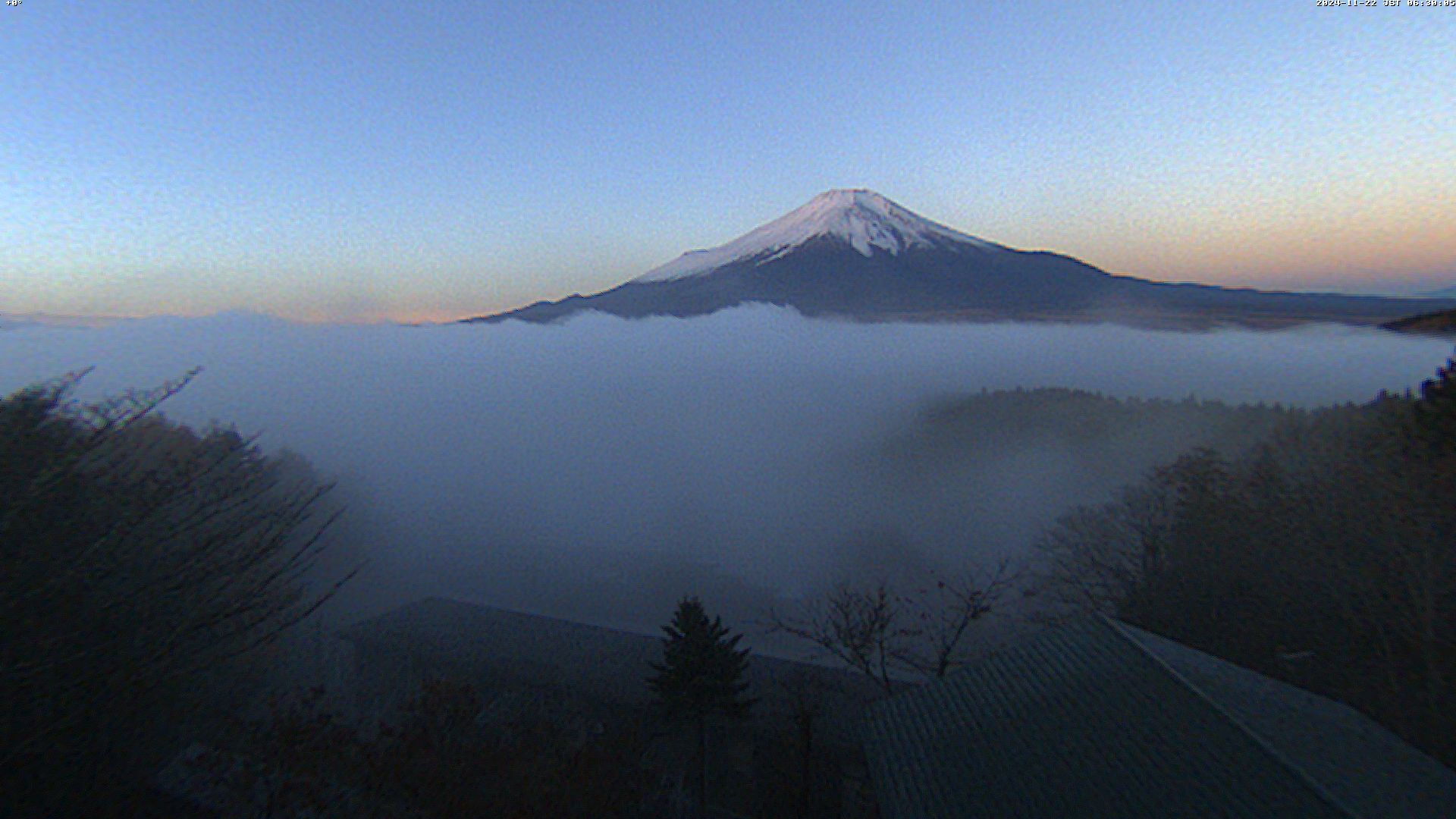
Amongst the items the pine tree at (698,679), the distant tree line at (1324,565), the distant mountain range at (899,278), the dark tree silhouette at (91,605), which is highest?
the distant mountain range at (899,278)

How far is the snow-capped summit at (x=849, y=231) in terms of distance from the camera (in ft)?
307

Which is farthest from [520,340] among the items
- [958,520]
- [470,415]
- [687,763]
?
[687,763]

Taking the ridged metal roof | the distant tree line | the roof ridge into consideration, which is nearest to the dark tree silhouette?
the ridged metal roof

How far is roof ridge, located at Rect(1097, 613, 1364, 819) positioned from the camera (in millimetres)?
5402

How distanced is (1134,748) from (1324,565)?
10.9 meters

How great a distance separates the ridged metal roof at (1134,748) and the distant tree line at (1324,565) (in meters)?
4.81

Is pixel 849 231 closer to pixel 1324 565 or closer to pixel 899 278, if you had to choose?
pixel 899 278

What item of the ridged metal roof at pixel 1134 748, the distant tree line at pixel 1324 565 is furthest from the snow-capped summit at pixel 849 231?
the ridged metal roof at pixel 1134 748

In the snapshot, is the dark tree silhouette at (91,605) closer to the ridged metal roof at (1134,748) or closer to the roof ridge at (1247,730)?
the ridged metal roof at (1134,748)

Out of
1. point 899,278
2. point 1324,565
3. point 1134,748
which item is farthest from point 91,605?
point 899,278

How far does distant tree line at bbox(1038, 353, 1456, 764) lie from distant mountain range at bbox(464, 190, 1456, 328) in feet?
215

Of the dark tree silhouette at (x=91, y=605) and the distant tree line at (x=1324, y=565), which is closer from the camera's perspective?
the dark tree silhouette at (x=91, y=605)

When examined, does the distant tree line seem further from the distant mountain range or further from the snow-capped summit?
the snow-capped summit

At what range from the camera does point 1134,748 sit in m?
6.79
